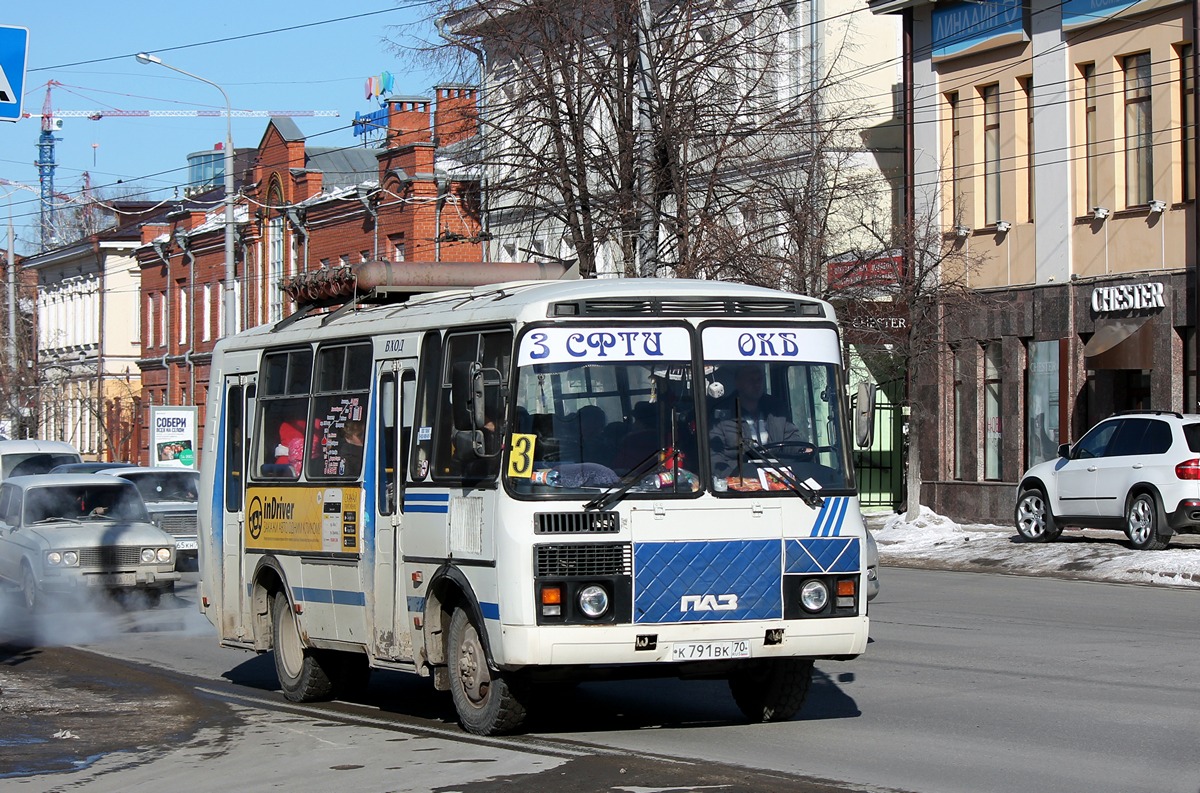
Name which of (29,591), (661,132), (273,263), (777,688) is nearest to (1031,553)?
(661,132)

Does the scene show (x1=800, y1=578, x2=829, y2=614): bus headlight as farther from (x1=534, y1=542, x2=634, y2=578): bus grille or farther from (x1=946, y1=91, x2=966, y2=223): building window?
(x1=946, y1=91, x2=966, y2=223): building window

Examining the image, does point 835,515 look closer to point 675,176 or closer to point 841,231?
point 675,176

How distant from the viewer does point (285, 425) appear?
44.1ft

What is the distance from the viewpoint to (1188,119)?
95.6 ft

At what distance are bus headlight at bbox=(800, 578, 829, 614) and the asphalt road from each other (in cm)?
79

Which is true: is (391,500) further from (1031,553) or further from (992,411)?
(992,411)

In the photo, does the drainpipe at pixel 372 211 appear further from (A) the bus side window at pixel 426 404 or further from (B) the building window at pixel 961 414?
(A) the bus side window at pixel 426 404

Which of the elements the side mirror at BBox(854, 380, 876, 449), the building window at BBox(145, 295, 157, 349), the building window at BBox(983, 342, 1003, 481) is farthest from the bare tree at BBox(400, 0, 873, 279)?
the building window at BBox(145, 295, 157, 349)

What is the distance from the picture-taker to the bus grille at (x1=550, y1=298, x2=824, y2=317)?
10445 mm

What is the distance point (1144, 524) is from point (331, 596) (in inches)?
577

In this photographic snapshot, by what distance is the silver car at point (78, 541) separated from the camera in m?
21.1

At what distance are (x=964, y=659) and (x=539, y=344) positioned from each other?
234 inches

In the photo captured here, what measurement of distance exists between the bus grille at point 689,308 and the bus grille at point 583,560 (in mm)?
1378

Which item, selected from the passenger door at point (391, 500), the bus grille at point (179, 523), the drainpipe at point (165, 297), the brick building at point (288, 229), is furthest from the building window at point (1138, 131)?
the drainpipe at point (165, 297)
